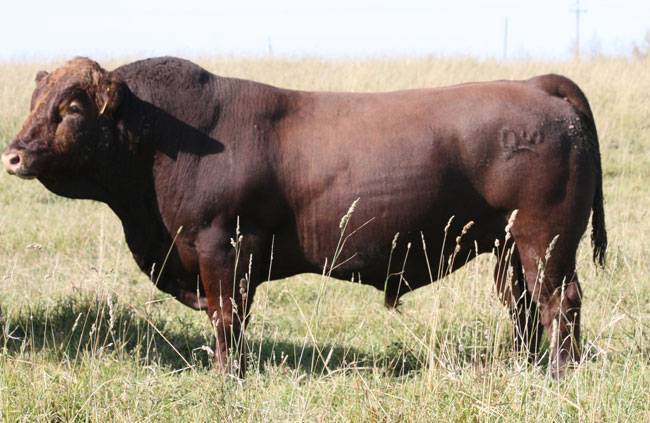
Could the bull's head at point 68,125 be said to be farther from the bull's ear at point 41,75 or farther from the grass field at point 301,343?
the grass field at point 301,343

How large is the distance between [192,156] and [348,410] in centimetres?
191

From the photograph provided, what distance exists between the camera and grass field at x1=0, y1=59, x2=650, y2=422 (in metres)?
3.92

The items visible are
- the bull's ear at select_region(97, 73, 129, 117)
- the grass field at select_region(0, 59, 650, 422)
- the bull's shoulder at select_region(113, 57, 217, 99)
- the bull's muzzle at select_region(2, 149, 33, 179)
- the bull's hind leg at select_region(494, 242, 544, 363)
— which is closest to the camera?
the grass field at select_region(0, 59, 650, 422)

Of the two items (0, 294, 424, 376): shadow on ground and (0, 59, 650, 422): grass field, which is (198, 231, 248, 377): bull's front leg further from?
(0, 294, 424, 376): shadow on ground

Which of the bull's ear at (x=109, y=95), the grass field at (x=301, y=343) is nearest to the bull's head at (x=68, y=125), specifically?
the bull's ear at (x=109, y=95)

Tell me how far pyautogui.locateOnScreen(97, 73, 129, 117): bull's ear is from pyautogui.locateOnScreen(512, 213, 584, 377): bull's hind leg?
88.9 inches

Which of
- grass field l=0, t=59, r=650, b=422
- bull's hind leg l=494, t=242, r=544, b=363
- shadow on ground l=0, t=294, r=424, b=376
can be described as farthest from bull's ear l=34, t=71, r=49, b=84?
bull's hind leg l=494, t=242, r=544, b=363

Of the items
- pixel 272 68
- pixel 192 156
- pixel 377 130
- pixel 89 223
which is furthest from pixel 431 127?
pixel 272 68

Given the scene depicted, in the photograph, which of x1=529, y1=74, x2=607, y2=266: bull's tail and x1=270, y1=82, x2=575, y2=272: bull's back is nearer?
x1=270, y1=82, x2=575, y2=272: bull's back

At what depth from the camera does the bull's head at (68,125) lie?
16.8 feet

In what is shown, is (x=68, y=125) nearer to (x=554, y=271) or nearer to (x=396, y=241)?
(x=396, y=241)

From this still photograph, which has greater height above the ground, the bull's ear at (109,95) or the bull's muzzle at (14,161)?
the bull's ear at (109,95)

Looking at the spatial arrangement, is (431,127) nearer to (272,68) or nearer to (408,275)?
(408,275)

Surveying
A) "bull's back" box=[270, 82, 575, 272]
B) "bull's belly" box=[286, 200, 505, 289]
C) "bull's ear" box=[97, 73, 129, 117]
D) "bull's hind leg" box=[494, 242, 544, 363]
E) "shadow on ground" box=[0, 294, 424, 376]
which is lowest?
"shadow on ground" box=[0, 294, 424, 376]
